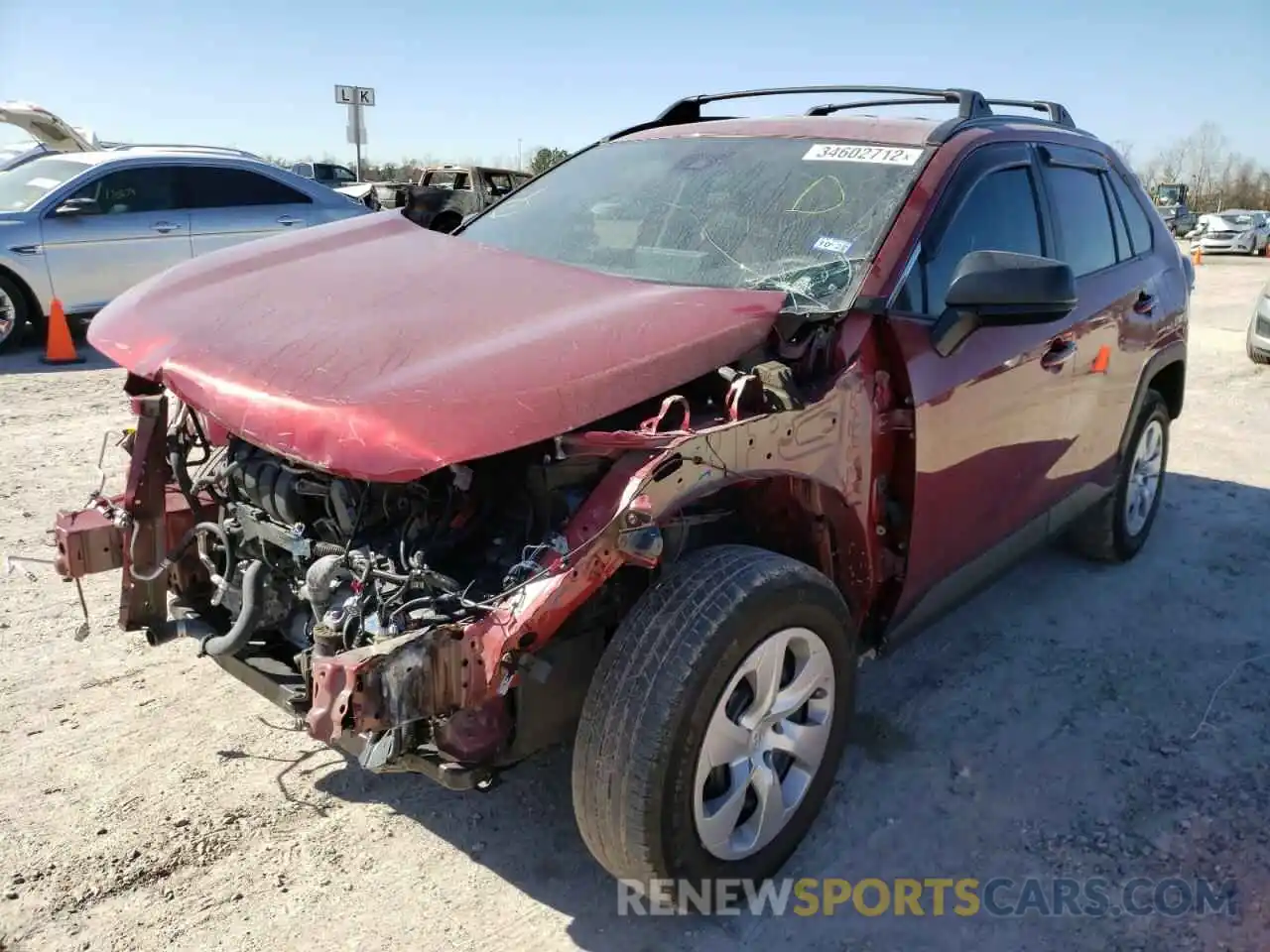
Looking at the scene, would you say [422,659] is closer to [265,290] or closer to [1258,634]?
[265,290]

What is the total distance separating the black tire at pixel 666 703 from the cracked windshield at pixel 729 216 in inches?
34.4

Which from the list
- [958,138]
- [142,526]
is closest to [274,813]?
[142,526]

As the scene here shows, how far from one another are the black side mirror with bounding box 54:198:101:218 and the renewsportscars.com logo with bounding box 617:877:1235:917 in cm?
880

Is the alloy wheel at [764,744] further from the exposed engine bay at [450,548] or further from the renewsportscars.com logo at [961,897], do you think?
the exposed engine bay at [450,548]

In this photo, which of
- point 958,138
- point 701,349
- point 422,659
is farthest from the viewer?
point 958,138

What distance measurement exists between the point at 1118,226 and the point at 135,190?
8571 millimetres

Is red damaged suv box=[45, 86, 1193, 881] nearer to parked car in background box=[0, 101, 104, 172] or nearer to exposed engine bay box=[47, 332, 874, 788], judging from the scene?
exposed engine bay box=[47, 332, 874, 788]

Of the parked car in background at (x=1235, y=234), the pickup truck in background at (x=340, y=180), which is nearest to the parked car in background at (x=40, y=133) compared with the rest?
the pickup truck in background at (x=340, y=180)

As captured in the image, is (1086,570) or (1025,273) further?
(1086,570)

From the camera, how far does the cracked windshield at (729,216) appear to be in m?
2.99

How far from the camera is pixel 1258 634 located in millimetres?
4160


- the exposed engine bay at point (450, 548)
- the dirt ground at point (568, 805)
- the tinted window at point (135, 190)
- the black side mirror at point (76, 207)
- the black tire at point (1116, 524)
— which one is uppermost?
the tinted window at point (135, 190)

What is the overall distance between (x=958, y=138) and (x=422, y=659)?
2384 millimetres

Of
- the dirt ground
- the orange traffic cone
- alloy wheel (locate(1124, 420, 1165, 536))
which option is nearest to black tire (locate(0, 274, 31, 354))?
the orange traffic cone
